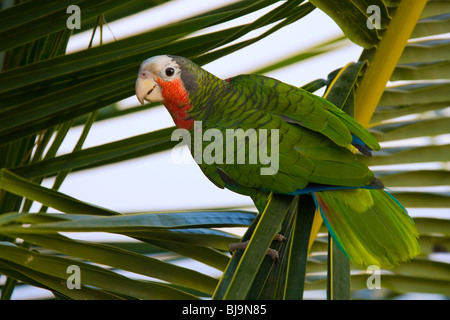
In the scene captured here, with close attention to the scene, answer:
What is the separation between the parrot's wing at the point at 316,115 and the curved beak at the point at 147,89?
0.18 metres

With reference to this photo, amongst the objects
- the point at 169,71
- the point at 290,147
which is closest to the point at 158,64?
the point at 169,71

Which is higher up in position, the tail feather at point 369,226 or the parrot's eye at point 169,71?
the parrot's eye at point 169,71

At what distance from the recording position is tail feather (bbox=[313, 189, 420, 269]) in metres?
0.62

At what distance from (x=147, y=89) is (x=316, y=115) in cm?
28

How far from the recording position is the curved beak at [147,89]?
77 centimetres

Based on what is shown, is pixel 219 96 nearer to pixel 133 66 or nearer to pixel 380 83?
pixel 133 66

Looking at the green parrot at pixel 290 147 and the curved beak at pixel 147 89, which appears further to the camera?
the curved beak at pixel 147 89

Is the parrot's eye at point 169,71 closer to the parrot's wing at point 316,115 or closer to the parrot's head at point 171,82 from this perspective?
the parrot's head at point 171,82

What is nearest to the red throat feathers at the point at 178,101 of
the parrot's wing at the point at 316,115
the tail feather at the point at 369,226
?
the parrot's wing at the point at 316,115

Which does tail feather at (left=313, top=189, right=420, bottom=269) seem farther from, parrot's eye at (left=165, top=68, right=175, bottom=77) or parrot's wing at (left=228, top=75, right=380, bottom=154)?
parrot's eye at (left=165, top=68, right=175, bottom=77)

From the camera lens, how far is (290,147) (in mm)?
725

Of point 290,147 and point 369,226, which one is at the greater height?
point 290,147

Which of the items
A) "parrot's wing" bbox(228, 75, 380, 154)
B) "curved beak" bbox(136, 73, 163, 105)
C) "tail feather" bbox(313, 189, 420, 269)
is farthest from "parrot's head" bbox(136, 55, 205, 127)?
"tail feather" bbox(313, 189, 420, 269)

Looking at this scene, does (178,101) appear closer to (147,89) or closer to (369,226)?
(147,89)
